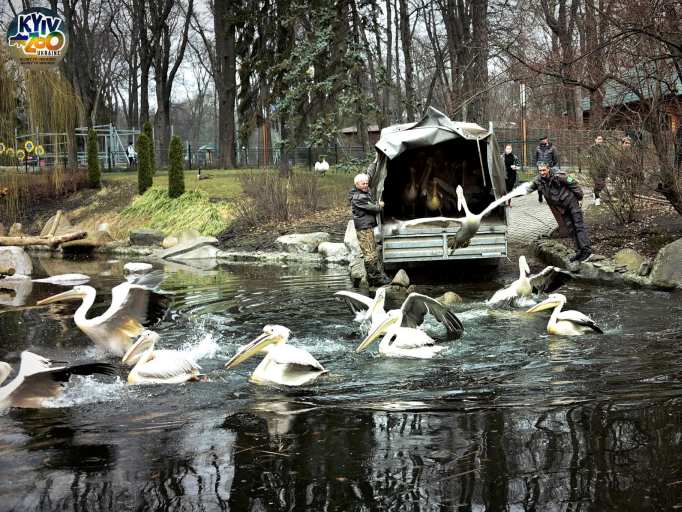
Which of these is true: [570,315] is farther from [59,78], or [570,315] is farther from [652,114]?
[59,78]

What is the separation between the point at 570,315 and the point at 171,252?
620 inches

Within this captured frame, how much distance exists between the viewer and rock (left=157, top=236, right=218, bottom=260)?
77.5ft

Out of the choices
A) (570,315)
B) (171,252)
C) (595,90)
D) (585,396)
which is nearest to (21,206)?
(171,252)

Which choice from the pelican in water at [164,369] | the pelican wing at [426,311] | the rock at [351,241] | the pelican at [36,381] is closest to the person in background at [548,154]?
the rock at [351,241]

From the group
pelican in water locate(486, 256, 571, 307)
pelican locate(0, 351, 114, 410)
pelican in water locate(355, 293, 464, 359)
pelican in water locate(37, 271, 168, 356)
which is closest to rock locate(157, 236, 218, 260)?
pelican in water locate(486, 256, 571, 307)

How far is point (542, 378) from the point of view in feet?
27.1

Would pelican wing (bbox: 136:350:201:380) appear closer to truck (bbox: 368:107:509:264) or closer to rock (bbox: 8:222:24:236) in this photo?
truck (bbox: 368:107:509:264)

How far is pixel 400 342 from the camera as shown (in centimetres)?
957

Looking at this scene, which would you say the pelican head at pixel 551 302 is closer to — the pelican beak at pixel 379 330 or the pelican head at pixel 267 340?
the pelican beak at pixel 379 330

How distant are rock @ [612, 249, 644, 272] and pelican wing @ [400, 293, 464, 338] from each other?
5.47 metres

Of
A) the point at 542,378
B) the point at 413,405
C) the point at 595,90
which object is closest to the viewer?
the point at 413,405

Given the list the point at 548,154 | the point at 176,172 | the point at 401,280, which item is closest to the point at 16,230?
the point at 176,172

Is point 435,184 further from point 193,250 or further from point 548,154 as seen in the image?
point 193,250

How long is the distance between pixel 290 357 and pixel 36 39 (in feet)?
81.6
